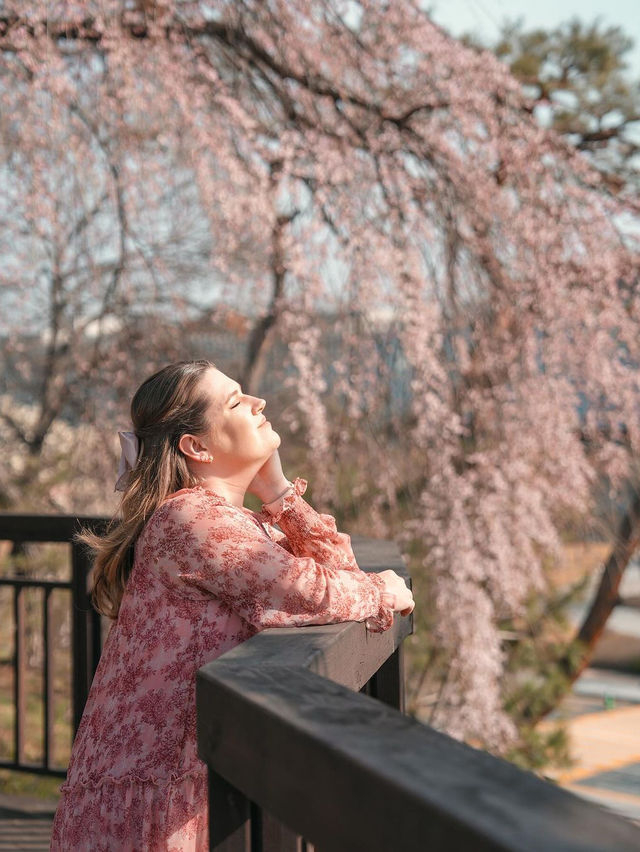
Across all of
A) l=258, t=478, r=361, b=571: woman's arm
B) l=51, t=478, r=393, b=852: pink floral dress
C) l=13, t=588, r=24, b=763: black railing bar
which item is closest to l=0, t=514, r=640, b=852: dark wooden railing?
l=51, t=478, r=393, b=852: pink floral dress

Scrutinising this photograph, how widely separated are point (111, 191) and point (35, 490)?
2.42m

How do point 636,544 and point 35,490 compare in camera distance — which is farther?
point 636,544

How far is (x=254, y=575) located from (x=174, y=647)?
18 centimetres

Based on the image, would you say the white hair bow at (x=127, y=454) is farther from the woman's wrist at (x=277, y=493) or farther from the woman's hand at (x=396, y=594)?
the woman's hand at (x=396, y=594)

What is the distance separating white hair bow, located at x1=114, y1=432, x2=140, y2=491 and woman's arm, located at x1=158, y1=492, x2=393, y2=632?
0.72 ft

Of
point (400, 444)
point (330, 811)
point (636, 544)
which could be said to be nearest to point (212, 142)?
point (400, 444)

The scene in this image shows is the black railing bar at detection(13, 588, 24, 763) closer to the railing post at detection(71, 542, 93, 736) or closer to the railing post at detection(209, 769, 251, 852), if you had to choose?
the railing post at detection(71, 542, 93, 736)

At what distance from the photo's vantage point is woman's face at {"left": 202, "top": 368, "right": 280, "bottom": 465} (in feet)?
5.62

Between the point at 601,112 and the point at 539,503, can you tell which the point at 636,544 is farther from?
the point at 601,112

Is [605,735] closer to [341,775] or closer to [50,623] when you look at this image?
[50,623]

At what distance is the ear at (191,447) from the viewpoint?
66.9 inches

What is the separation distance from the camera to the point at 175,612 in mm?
1529

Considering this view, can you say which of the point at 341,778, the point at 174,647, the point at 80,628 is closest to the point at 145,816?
the point at 174,647

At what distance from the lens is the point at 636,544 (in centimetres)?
823
